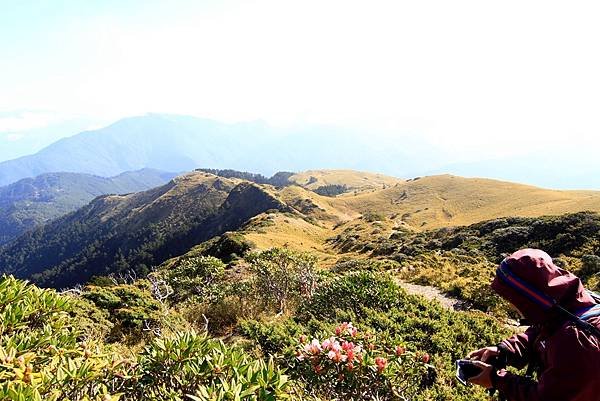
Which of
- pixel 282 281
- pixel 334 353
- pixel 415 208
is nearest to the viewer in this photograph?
pixel 334 353

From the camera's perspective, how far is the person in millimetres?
2068

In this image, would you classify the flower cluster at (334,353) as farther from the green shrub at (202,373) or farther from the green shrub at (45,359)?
the green shrub at (45,359)

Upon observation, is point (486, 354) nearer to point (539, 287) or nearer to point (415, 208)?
point (539, 287)

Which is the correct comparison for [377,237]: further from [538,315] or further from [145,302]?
[538,315]

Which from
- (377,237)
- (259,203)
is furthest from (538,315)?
(259,203)

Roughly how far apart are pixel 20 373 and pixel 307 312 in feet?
22.6

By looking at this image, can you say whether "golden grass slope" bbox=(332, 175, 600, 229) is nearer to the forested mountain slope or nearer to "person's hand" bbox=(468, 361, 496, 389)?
the forested mountain slope

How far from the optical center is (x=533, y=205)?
66.2 metres

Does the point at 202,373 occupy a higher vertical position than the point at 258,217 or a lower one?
higher

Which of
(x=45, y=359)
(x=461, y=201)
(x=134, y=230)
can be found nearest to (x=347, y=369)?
(x=45, y=359)

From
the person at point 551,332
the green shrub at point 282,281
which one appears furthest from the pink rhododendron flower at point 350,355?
the green shrub at point 282,281

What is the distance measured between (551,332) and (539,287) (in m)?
0.26

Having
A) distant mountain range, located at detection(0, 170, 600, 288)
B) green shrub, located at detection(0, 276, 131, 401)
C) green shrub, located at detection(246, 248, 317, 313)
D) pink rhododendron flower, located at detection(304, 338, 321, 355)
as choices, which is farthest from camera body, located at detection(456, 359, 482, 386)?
distant mountain range, located at detection(0, 170, 600, 288)

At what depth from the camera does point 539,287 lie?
236 cm
